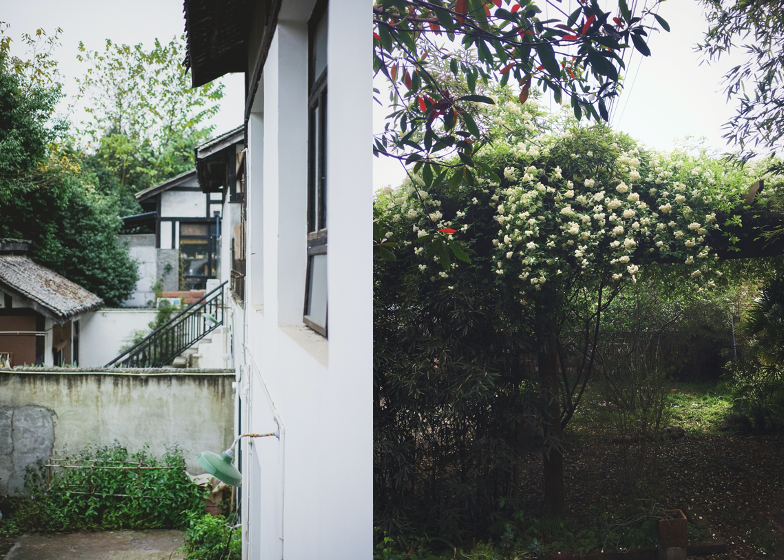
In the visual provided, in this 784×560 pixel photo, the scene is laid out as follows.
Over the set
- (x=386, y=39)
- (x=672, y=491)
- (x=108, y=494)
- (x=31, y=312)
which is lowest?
(x=108, y=494)

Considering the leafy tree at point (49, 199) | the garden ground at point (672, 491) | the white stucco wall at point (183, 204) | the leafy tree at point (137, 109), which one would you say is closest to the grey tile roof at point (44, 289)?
the leafy tree at point (49, 199)

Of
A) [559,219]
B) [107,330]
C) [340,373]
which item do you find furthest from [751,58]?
[107,330]

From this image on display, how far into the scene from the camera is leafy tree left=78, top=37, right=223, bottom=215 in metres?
21.6

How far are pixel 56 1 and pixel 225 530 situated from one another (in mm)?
19557

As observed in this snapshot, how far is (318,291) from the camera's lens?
2301 millimetres

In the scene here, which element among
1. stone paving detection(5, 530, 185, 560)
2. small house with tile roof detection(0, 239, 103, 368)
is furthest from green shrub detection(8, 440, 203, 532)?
small house with tile roof detection(0, 239, 103, 368)

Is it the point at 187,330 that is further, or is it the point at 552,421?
the point at 187,330

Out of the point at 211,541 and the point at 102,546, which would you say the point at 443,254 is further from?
the point at 102,546

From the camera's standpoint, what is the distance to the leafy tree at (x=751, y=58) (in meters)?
4.66

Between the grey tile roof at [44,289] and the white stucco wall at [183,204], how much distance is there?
410cm

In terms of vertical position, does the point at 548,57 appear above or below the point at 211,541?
above

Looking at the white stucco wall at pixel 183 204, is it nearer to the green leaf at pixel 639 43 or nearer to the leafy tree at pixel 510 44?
the leafy tree at pixel 510 44

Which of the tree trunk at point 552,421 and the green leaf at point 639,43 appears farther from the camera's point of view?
the tree trunk at point 552,421

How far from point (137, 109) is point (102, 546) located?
20084 mm
